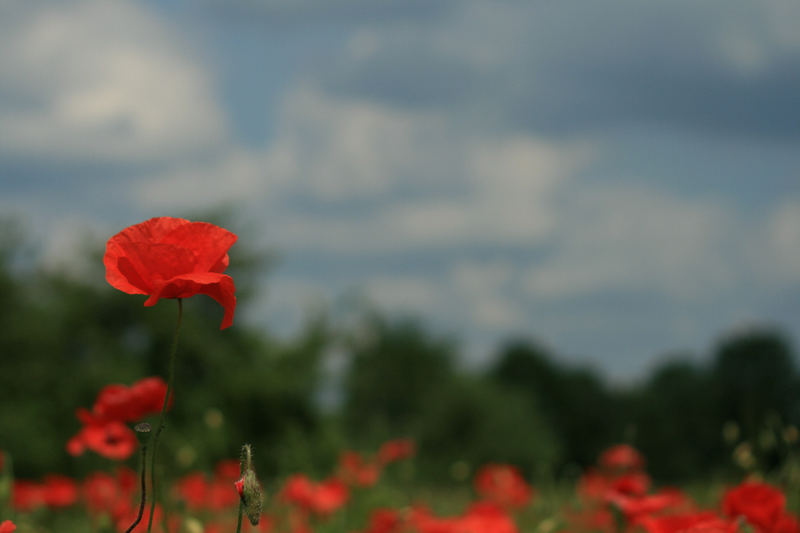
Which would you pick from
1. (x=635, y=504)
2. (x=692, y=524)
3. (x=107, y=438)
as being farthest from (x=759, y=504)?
(x=107, y=438)

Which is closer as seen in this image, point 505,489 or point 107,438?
point 107,438

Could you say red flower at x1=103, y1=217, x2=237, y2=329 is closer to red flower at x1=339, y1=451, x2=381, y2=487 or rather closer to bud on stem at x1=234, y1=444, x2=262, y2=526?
bud on stem at x1=234, y1=444, x2=262, y2=526

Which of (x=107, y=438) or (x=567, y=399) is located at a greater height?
(x=567, y=399)

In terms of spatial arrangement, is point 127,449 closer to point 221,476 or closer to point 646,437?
point 221,476

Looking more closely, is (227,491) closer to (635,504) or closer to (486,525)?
(486,525)

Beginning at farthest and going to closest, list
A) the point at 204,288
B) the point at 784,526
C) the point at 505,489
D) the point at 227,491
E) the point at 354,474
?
the point at 505,489 < the point at 354,474 < the point at 227,491 < the point at 784,526 < the point at 204,288

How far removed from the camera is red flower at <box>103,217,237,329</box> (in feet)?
4.97

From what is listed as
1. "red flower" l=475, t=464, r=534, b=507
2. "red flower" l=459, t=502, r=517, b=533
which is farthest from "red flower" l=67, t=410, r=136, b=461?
"red flower" l=475, t=464, r=534, b=507

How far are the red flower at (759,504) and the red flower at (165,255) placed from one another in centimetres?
156

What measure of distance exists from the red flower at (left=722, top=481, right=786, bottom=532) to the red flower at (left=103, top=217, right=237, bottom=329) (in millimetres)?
1555

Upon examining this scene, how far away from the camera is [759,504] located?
2307 mm

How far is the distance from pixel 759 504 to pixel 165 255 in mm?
1718

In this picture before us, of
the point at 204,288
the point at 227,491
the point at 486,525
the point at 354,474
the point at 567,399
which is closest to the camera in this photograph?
the point at 204,288

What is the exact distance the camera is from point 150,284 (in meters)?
1.54
